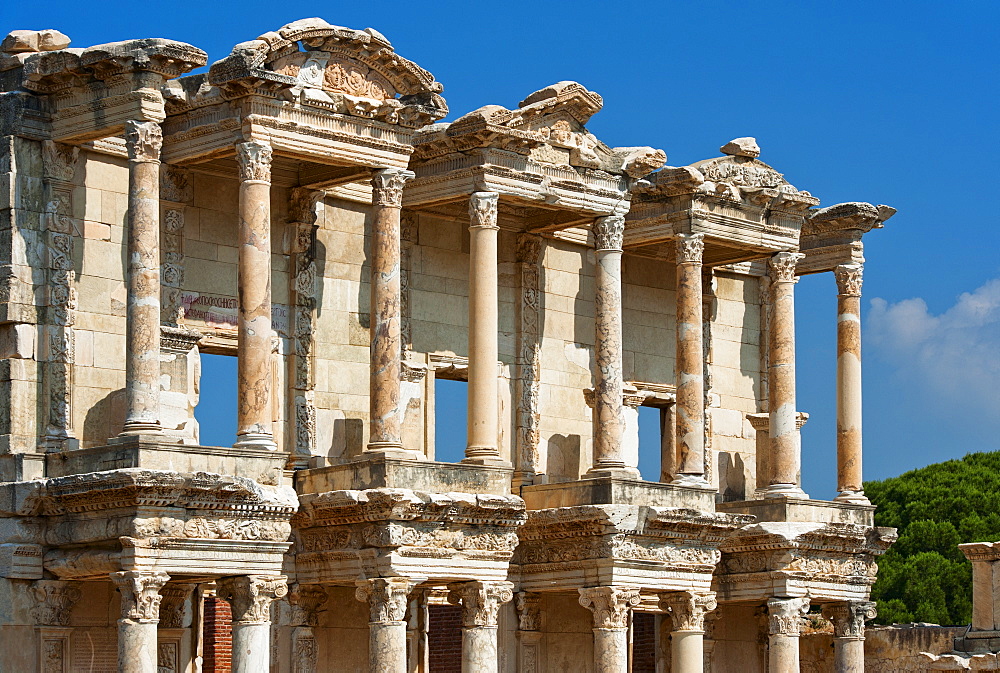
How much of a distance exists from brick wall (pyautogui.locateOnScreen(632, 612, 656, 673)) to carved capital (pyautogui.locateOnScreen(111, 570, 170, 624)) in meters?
12.1

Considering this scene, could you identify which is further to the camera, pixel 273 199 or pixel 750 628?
pixel 750 628

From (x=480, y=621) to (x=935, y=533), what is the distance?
28.4m

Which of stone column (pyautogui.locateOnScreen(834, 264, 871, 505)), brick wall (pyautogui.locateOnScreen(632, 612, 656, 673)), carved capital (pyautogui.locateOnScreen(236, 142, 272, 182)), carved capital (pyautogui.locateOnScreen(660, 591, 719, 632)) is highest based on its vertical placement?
carved capital (pyautogui.locateOnScreen(236, 142, 272, 182))

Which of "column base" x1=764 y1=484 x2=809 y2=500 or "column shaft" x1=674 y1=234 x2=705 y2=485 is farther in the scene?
"column base" x1=764 y1=484 x2=809 y2=500

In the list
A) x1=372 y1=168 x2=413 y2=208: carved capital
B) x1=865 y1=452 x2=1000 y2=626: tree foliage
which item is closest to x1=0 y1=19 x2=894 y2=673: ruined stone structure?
x1=372 y1=168 x2=413 y2=208: carved capital

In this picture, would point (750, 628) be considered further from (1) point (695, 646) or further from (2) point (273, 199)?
(2) point (273, 199)

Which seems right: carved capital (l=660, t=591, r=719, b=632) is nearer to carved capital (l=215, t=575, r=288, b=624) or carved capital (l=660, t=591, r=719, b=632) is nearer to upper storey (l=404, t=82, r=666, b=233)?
upper storey (l=404, t=82, r=666, b=233)

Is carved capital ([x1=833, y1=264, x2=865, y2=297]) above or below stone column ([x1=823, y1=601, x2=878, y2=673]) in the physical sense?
above

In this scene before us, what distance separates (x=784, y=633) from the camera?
3241 centimetres

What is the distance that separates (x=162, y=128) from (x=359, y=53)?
282 centimetres

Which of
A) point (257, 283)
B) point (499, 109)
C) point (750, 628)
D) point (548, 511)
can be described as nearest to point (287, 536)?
point (257, 283)

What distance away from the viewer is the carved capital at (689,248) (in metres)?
32.1

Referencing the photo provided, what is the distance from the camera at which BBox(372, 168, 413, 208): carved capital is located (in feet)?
90.9

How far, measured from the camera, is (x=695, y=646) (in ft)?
101
